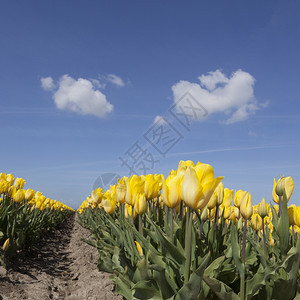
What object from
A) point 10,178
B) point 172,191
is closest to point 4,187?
point 10,178

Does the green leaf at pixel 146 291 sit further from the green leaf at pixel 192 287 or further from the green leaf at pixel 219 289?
the green leaf at pixel 219 289

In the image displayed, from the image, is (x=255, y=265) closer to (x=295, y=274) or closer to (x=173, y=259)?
(x=295, y=274)

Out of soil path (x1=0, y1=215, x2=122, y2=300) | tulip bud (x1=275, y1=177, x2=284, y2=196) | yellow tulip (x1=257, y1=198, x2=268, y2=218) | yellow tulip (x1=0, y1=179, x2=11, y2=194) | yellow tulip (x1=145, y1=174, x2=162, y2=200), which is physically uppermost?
yellow tulip (x1=0, y1=179, x2=11, y2=194)

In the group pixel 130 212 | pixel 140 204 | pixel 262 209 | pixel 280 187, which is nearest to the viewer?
pixel 280 187

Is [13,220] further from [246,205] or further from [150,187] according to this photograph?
[246,205]

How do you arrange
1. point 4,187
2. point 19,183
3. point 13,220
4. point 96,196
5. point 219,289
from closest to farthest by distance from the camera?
point 219,289
point 13,220
point 96,196
point 4,187
point 19,183

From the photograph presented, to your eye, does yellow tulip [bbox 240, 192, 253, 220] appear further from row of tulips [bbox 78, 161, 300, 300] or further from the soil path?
the soil path

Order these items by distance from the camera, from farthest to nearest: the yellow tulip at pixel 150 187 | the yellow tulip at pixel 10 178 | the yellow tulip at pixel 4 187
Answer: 1. the yellow tulip at pixel 10 178
2. the yellow tulip at pixel 4 187
3. the yellow tulip at pixel 150 187

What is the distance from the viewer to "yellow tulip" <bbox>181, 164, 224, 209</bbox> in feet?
5.19

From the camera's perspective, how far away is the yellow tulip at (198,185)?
158 cm

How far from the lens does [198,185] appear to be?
1.58 meters

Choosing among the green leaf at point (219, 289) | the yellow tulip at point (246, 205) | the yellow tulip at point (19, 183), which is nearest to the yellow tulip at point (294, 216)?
the yellow tulip at point (246, 205)

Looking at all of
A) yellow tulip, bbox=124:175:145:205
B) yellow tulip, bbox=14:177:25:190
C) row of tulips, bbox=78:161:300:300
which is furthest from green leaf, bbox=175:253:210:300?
yellow tulip, bbox=14:177:25:190

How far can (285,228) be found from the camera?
1.81m
